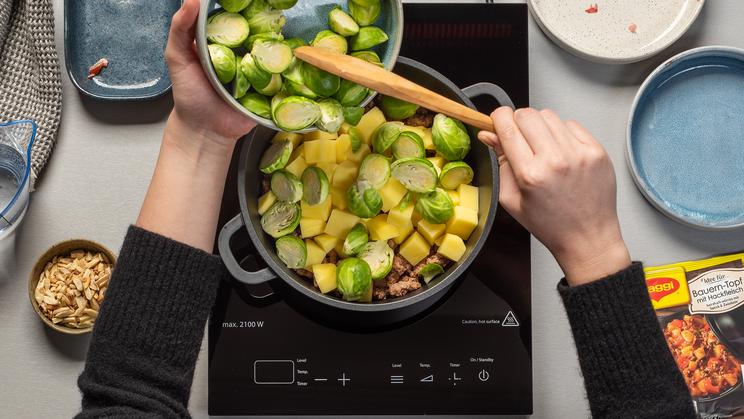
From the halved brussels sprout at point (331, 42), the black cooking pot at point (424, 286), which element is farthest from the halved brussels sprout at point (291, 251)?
the halved brussels sprout at point (331, 42)

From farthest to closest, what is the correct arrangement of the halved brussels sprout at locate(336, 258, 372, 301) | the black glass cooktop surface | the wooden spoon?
the black glass cooktop surface < the halved brussels sprout at locate(336, 258, 372, 301) < the wooden spoon

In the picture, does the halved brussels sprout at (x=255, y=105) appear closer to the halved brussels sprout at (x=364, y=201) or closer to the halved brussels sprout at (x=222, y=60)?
the halved brussels sprout at (x=222, y=60)

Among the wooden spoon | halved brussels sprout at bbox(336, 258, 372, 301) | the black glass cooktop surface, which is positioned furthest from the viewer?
the black glass cooktop surface

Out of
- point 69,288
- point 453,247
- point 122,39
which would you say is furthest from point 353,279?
point 122,39

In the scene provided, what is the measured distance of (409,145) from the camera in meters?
1.17

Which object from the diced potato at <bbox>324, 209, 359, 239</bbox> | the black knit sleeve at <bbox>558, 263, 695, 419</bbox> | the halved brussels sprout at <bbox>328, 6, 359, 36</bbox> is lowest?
the black knit sleeve at <bbox>558, 263, 695, 419</bbox>

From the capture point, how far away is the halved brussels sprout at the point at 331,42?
1.00 meters

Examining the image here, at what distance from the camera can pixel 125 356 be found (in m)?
1.04

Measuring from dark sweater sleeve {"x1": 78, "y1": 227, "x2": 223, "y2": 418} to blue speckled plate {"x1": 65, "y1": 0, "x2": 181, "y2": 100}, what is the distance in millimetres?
352

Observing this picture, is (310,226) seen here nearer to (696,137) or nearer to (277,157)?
(277,157)

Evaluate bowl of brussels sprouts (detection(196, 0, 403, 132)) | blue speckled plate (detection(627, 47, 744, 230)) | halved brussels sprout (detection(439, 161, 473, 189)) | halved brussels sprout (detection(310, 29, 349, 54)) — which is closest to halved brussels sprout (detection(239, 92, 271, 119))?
bowl of brussels sprouts (detection(196, 0, 403, 132))

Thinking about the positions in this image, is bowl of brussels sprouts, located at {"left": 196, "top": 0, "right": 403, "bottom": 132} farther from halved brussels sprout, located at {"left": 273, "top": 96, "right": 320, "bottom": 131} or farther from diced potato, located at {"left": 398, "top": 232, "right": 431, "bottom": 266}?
diced potato, located at {"left": 398, "top": 232, "right": 431, "bottom": 266}

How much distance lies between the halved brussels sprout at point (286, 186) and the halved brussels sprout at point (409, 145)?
0.17 meters

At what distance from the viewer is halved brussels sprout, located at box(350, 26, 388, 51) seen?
1.01m
